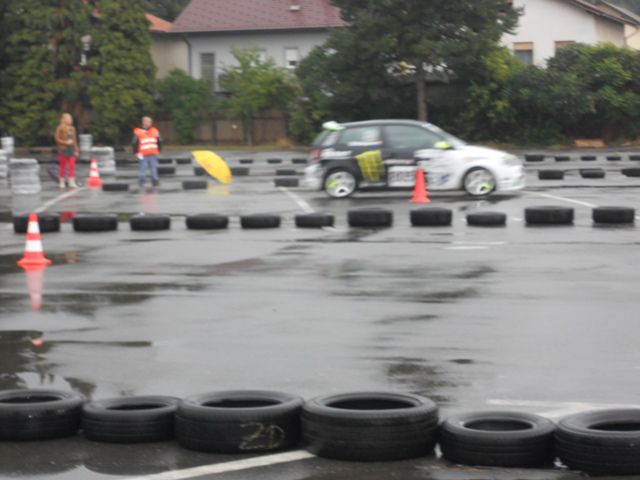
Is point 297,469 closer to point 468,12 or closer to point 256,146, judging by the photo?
point 468,12

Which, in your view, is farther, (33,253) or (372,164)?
(372,164)

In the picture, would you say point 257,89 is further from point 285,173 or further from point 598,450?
point 598,450

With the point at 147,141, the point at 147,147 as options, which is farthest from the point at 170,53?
the point at 147,141

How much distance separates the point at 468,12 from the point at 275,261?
122ft

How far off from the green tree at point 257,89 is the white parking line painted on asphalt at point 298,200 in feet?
101

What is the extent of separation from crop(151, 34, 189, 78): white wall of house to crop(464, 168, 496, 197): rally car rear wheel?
49.3 meters

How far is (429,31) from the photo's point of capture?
1986 inches

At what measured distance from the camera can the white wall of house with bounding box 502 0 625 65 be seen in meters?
64.2

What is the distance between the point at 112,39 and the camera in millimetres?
59781

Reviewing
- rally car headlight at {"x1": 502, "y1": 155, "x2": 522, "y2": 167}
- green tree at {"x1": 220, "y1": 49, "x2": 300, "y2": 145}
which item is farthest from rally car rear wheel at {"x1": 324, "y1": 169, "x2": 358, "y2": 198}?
green tree at {"x1": 220, "y1": 49, "x2": 300, "y2": 145}

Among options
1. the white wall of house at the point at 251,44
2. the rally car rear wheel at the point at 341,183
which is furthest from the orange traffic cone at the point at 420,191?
the white wall of house at the point at 251,44

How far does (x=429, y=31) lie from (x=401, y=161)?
87.7 ft

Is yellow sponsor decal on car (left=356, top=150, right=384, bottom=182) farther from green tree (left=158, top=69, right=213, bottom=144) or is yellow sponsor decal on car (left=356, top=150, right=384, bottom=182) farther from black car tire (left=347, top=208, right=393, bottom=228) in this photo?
green tree (left=158, top=69, right=213, bottom=144)

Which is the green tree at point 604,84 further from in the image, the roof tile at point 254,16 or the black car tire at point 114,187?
the black car tire at point 114,187
